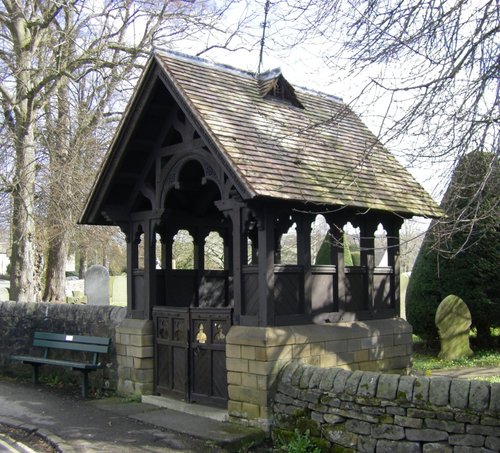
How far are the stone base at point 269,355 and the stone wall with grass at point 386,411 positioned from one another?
20cm

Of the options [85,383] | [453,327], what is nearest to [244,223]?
[85,383]

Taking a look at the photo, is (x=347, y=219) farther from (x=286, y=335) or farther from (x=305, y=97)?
(x=305, y=97)

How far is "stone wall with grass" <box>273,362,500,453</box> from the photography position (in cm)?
629

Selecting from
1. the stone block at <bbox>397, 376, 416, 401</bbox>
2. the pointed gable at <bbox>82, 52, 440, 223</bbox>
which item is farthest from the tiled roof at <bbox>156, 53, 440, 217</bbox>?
the stone block at <bbox>397, 376, 416, 401</bbox>

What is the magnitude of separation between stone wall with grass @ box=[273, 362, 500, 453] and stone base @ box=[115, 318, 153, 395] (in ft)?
8.99

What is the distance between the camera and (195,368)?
9.13 metres

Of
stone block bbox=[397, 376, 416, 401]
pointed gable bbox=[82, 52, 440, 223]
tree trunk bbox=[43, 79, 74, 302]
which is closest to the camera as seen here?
stone block bbox=[397, 376, 416, 401]

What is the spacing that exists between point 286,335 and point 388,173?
366cm

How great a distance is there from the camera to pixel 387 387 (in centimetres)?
691

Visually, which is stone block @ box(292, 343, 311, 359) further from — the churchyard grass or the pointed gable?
the churchyard grass

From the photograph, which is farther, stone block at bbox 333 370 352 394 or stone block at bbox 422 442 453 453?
stone block at bbox 333 370 352 394

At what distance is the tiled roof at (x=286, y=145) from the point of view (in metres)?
8.17

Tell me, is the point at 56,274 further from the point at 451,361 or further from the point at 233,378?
the point at 233,378

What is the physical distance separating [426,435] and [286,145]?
442 cm
